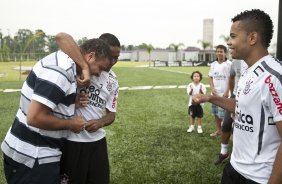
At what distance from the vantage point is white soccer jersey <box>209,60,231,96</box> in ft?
26.6

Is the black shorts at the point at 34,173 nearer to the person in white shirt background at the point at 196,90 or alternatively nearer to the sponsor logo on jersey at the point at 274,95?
the sponsor logo on jersey at the point at 274,95

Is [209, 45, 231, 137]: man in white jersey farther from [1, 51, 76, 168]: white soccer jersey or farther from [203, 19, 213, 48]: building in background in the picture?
[203, 19, 213, 48]: building in background

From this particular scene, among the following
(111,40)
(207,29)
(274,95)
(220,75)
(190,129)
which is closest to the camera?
(274,95)

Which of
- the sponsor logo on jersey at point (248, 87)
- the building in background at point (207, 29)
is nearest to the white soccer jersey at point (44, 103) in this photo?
the sponsor logo on jersey at point (248, 87)

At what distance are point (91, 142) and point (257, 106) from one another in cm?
154

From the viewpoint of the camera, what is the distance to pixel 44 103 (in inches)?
90.8

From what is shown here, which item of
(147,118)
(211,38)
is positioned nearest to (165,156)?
(147,118)

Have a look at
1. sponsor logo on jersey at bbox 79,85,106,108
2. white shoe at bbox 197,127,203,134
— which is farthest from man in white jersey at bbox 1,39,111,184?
white shoe at bbox 197,127,203,134

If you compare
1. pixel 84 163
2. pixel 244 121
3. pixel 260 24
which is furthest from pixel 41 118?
pixel 260 24

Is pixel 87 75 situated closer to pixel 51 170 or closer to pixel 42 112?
pixel 42 112

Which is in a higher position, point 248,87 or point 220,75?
point 248,87

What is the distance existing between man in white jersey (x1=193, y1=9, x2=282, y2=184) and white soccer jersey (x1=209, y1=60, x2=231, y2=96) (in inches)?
219

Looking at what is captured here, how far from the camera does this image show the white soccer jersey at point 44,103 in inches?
91.7

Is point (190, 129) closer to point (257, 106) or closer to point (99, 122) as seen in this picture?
point (99, 122)
